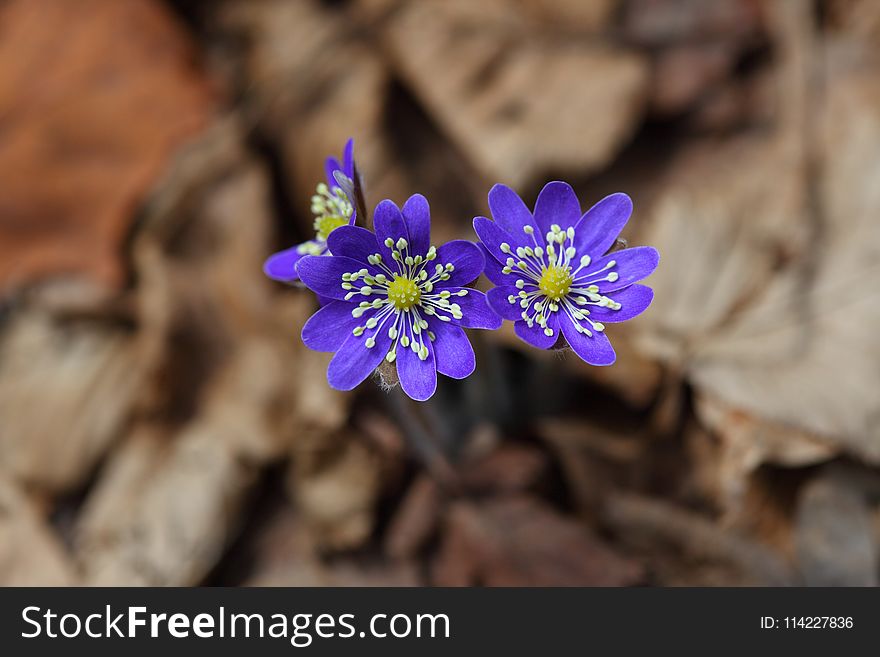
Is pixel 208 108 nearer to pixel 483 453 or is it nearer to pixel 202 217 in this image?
pixel 202 217

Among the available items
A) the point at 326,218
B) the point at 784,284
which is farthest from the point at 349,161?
the point at 784,284

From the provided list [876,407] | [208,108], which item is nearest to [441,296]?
[876,407]

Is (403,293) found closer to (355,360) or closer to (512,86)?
(355,360)

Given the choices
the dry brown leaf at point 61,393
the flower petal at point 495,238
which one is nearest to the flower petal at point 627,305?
the flower petal at point 495,238

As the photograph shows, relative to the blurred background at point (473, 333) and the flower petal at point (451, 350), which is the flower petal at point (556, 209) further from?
the blurred background at point (473, 333)
